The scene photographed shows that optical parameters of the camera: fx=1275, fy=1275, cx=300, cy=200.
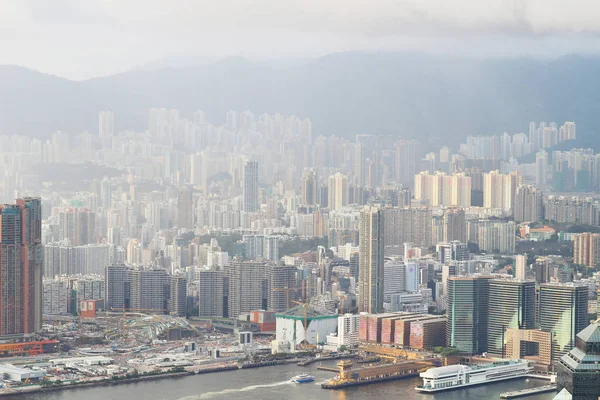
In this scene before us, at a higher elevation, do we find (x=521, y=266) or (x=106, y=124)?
(x=106, y=124)

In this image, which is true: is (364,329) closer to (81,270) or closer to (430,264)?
(430,264)

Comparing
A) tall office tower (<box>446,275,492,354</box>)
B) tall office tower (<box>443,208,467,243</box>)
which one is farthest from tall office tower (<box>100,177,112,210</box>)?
tall office tower (<box>446,275,492,354</box>)

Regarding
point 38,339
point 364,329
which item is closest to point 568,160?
point 364,329

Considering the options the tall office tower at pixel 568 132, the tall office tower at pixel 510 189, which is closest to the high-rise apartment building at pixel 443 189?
the tall office tower at pixel 510 189

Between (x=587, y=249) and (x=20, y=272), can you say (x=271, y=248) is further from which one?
(x=20, y=272)

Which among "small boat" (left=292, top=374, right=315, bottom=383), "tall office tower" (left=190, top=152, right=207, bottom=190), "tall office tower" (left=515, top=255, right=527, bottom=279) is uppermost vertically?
"tall office tower" (left=190, top=152, right=207, bottom=190)

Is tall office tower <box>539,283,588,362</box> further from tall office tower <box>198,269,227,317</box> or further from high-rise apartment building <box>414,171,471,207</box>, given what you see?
high-rise apartment building <box>414,171,471,207</box>

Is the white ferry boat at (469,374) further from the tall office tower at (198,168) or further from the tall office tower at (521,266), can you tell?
the tall office tower at (198,168)

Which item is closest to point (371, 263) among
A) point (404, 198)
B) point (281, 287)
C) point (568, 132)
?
point (281, 287)
